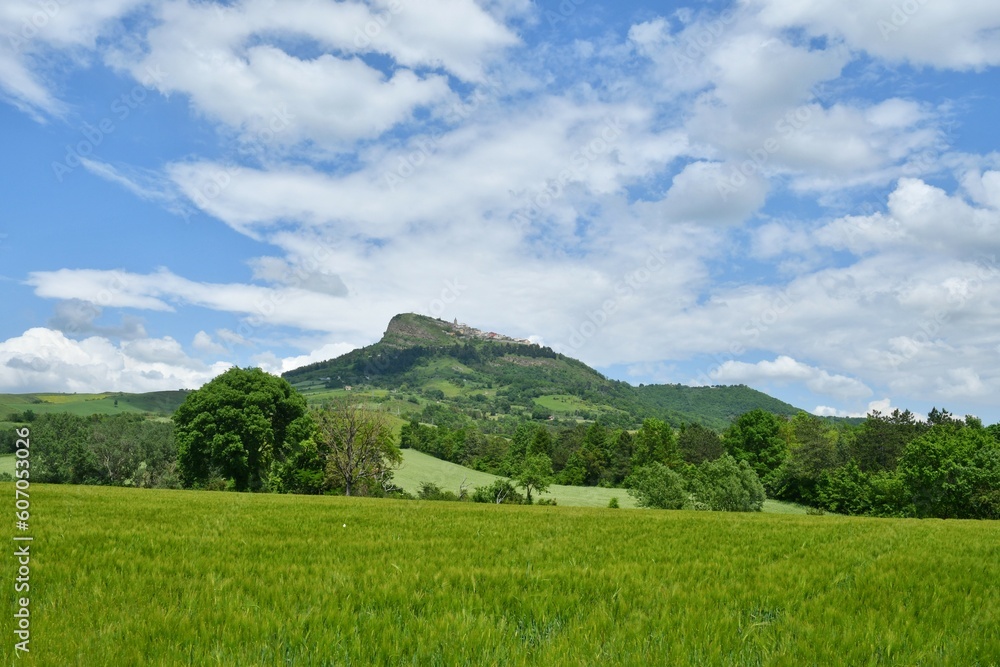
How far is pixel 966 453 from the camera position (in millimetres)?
75125

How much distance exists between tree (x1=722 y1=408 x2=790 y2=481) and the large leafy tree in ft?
304

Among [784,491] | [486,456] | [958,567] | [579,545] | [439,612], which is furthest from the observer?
[486,456]

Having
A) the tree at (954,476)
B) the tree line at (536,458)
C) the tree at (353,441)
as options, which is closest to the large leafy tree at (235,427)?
the tree line at (536,458)

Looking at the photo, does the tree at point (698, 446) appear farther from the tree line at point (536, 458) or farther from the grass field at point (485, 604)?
the grass field at point (485, 604)

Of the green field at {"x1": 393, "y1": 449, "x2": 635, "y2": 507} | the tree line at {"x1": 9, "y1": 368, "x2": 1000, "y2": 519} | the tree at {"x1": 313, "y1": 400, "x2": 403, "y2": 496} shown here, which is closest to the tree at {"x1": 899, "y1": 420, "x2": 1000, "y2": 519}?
the tree line at {"x1": 9, "y1": 368, "x2": 1000, "y2": 519}

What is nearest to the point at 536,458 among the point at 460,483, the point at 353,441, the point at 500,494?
the point at 500,494

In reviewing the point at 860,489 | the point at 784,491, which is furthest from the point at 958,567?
the point at 784,491

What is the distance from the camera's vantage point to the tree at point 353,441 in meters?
62.2

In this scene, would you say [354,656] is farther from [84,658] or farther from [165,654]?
[84,658]

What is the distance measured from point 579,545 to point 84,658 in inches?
362

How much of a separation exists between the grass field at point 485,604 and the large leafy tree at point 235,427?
5378 cm

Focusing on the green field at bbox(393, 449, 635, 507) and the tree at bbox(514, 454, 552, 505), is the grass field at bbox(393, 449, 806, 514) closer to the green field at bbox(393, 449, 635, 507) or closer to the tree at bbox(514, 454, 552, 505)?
the green field at bbox(393, 449, 635, 507)

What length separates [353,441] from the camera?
208 feet

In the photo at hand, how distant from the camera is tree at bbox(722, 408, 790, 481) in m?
120
